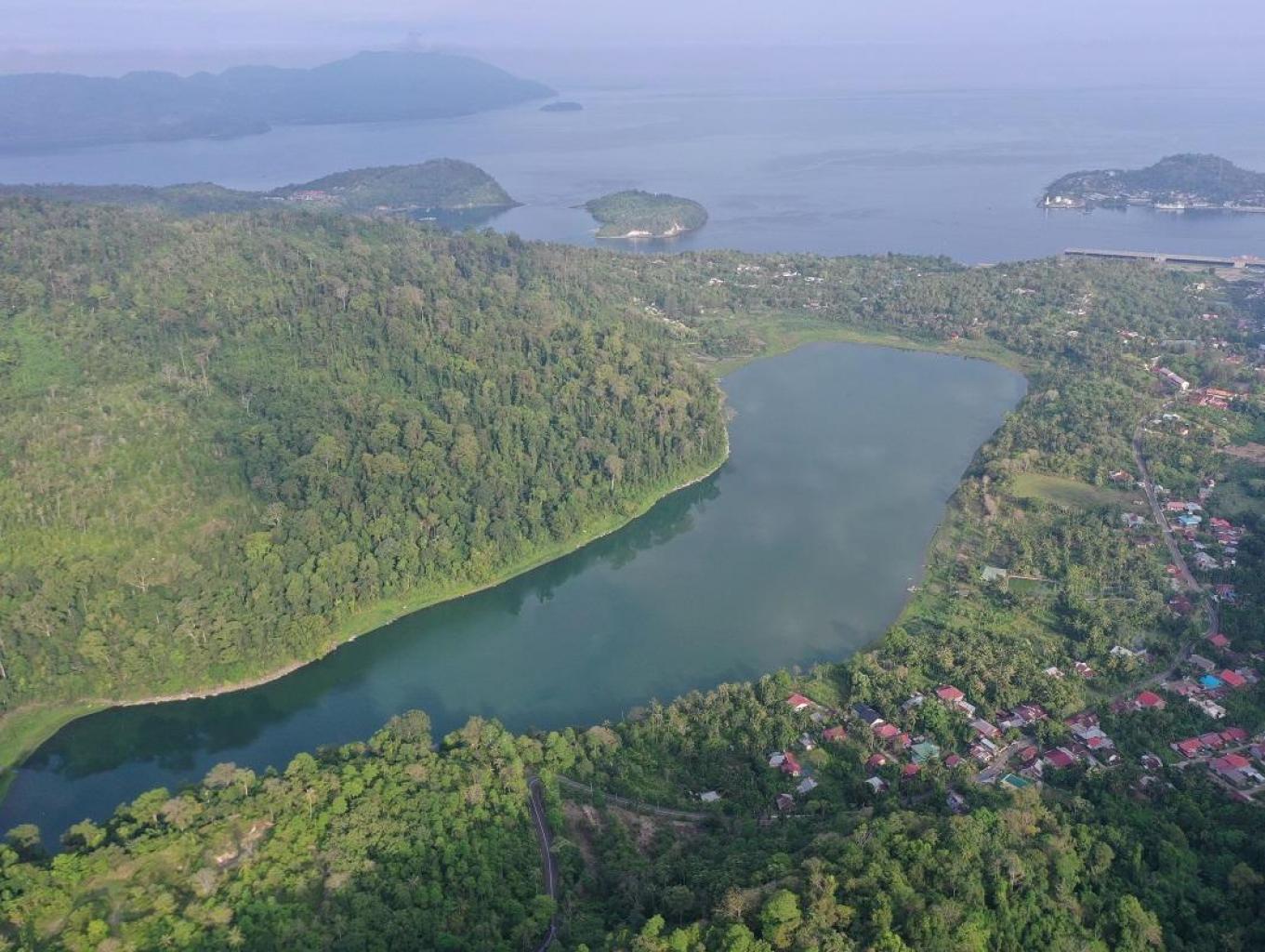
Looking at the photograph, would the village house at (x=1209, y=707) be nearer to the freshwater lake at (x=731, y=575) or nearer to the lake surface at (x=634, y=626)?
the freshwater lake at (x=731, y=575)

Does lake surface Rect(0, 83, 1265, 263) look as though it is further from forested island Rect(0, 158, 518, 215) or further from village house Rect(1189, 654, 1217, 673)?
village house Rect(1189, 654, 1217, 673)

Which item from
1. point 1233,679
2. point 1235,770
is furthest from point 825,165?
point 1235,770

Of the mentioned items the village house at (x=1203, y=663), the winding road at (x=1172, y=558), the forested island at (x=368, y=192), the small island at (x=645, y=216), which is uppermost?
the forested island at (x=368, y=192)

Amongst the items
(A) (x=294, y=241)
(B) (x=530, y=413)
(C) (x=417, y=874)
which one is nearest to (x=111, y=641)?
(C) (x=417, y=874)

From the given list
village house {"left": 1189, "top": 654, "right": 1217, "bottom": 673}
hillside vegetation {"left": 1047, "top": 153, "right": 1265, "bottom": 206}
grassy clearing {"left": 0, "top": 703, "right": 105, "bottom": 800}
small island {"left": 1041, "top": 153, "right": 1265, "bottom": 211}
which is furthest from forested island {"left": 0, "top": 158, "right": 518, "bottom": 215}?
village house {"left": 1189, "top": 654, "right": 1217, "bottom": 673}

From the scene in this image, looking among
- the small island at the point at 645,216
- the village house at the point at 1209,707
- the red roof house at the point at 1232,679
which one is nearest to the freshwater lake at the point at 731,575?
the small island at the point at 645,216

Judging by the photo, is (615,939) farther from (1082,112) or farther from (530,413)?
(1082,112)
